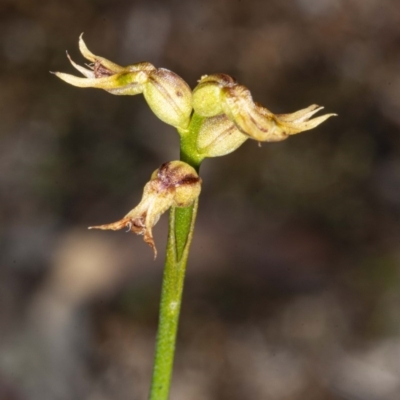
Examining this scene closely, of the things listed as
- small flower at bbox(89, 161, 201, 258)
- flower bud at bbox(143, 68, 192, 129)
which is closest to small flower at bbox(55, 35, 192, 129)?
flower bud at bbox(143, 68, 192, 129)

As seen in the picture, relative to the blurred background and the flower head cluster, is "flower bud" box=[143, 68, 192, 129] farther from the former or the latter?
the blurred background

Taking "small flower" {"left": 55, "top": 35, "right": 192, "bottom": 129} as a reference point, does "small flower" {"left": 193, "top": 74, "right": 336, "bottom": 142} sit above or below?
below

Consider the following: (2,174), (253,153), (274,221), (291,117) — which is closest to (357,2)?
(253,153)

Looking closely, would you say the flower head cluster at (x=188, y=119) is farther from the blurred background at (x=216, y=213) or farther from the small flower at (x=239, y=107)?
the blurred background at (x=216, y=213)

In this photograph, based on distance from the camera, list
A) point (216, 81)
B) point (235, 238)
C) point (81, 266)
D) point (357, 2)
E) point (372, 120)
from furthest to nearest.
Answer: point (357, 2)
point (372, 120)
point (235, 238)
point (81, 266)
point (216, 81)

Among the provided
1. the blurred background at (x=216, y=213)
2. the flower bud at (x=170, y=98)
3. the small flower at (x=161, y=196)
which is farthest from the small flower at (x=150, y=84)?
the blurred background at (x=216, y=213)

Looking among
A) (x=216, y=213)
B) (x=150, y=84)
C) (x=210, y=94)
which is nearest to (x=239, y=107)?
(x=210, y=94)

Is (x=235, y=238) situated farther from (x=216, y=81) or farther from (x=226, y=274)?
(x=216, y=81)
